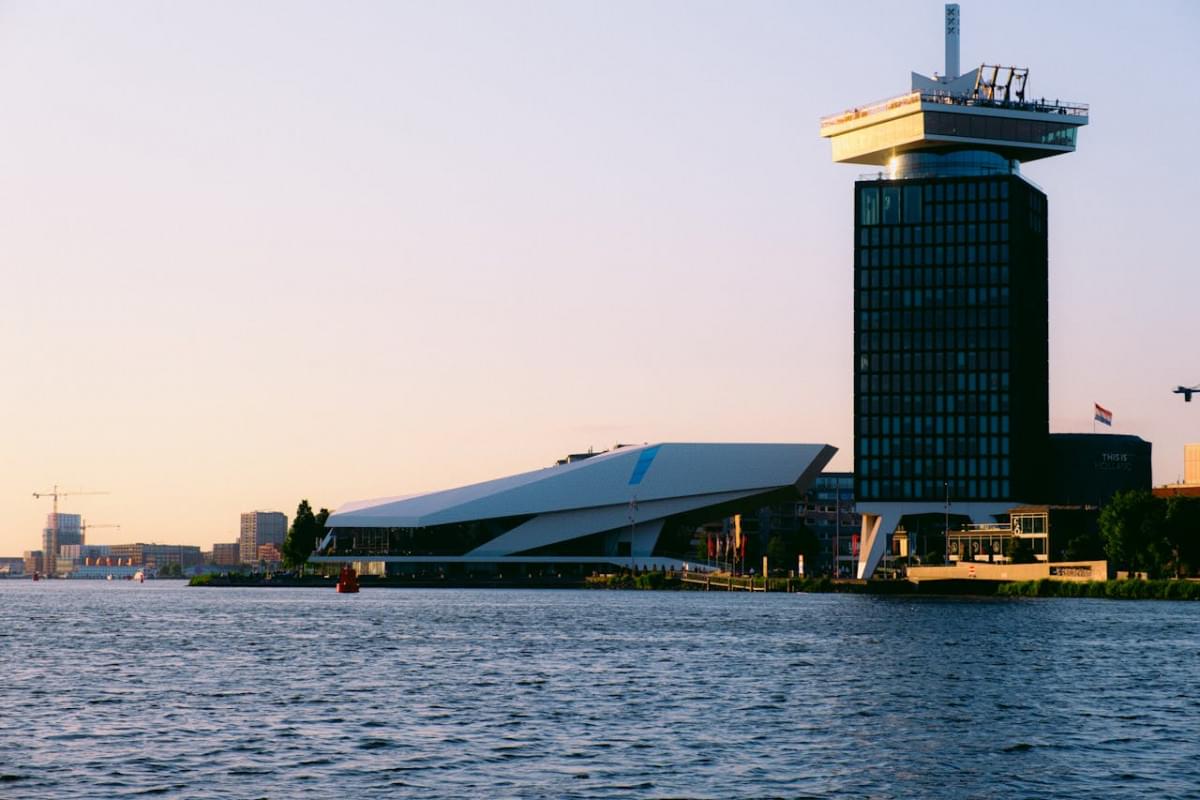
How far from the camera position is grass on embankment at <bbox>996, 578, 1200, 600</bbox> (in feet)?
488

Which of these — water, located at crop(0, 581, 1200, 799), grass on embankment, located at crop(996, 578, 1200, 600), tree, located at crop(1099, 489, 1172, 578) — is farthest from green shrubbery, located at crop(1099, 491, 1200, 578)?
water, located at crop(0, 581, 1200, 799)

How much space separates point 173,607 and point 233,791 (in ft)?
400

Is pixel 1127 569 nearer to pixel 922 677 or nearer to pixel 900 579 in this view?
pixel 900 579

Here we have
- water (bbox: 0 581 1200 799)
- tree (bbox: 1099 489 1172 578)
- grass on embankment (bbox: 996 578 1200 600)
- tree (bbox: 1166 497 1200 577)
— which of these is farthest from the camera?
tree (bbox: 1099 489 1172 578)

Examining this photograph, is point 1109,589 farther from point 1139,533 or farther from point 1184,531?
point 1184,531

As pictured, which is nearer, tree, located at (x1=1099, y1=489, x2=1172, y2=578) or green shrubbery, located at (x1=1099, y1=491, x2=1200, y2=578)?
green shrubbery, located at (x1=1099, y1=491, x2=1200, y2=578)

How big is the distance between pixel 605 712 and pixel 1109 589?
11269 cm

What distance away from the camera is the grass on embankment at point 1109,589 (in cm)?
14862

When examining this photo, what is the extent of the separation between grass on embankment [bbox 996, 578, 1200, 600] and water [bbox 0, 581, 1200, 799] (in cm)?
4627

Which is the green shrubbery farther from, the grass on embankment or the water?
the water

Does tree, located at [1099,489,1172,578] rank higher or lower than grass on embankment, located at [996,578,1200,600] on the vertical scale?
higher

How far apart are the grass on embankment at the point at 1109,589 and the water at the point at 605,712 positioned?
46.3 m

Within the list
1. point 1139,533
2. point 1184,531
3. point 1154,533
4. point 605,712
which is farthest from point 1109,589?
point 605,712

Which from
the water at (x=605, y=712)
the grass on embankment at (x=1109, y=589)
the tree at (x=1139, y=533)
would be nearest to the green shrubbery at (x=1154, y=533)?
the tree at (x=1139, y=533)
